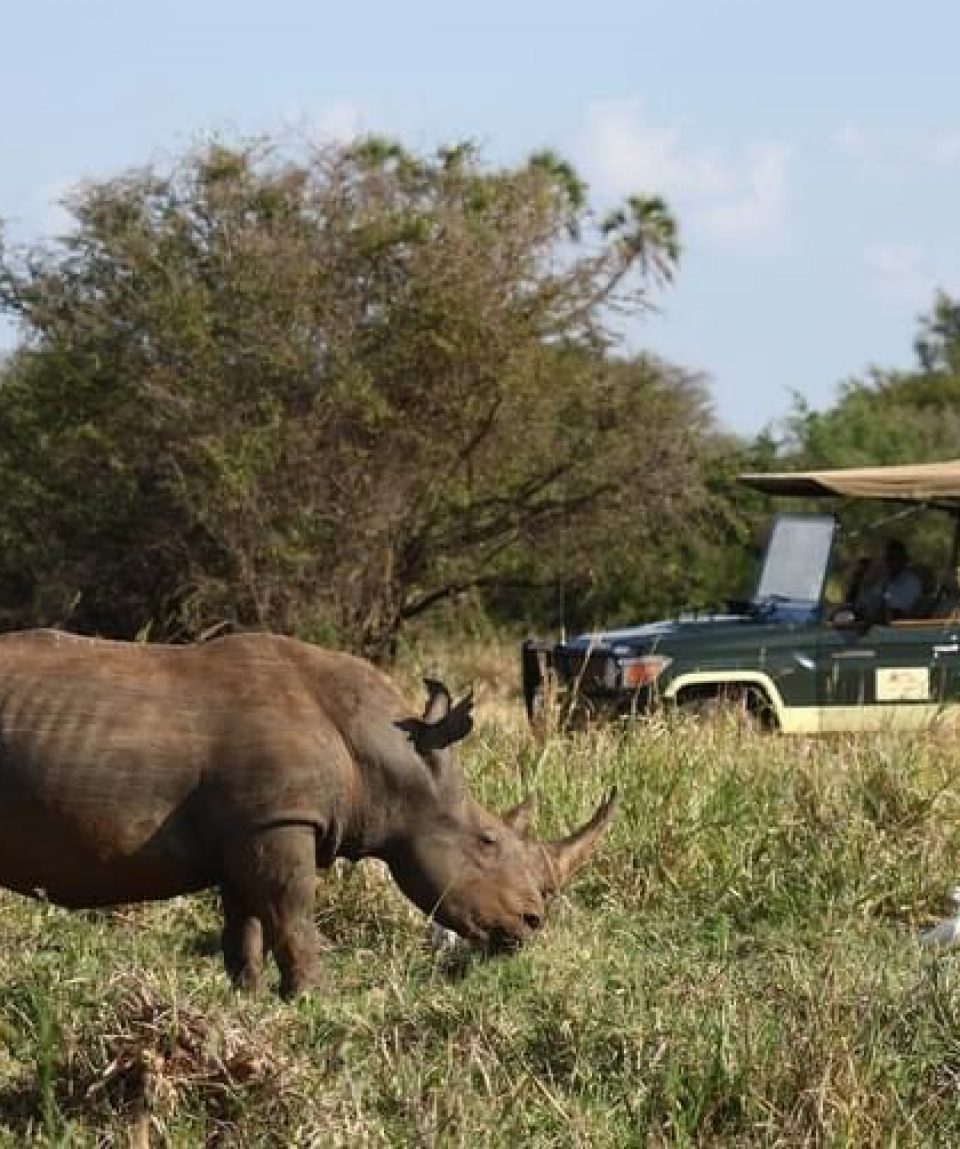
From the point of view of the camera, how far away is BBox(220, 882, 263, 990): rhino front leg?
9.00 metres

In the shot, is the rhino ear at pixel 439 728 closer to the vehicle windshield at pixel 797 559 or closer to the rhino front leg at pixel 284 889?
the rhino front leg at pixel 284 889

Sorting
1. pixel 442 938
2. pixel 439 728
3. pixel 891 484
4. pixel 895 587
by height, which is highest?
pixel 891 484

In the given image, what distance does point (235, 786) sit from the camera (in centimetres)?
873

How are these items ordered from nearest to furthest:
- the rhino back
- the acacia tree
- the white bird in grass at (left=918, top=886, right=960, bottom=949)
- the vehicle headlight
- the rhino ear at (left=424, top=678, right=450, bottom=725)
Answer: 1. the rhino back
2. the rhino ear at (left=424, top=678, right=450, bottom=725)
3. the white bird in grass at (left=918, top=886, right=960, bottom=949)
4. the vehicle headlight
5. the acacia tree

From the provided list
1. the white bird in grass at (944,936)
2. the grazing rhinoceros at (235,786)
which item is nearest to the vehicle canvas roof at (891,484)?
the white bird in grass at (944,936)

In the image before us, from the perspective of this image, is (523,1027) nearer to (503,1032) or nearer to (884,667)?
(503,1032)

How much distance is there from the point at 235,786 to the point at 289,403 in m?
14.1

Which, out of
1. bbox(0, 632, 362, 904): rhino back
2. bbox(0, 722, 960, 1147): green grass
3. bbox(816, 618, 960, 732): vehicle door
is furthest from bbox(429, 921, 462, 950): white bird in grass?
bbox(816, 618, 960, 732): vehicle door

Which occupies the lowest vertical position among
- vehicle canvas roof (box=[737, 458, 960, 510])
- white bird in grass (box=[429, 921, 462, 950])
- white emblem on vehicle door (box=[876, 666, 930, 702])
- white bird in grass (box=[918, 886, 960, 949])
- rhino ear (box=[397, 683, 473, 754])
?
white bird in grass (box=[429, 921, 462, 950])

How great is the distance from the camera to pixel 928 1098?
7.35 m

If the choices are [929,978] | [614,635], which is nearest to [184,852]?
[929,978]

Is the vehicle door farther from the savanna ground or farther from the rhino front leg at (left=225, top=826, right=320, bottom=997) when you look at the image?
the rhino front leg at (left=225, top=826, right=320, bottom=997)

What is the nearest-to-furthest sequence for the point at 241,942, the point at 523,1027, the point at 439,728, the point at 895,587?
the point at 523,1027, the point at 241,942, the point at 439,728, the point at 895,587

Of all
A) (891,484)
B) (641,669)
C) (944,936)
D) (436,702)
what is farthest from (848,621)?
(436,702)
